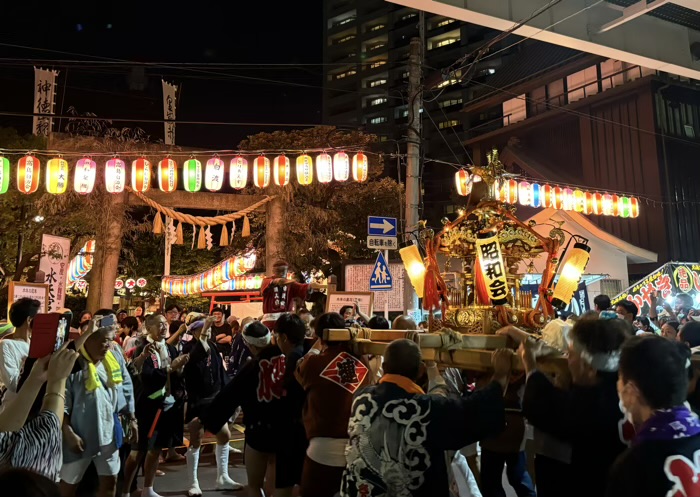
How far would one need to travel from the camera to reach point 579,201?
A: 18.4 meters

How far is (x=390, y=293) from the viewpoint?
42.5 feet

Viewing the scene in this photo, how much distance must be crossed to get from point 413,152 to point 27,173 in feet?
31.0

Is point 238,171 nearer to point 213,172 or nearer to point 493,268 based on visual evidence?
point 213,172

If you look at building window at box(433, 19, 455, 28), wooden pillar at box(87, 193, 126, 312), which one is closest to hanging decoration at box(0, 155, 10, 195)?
wooden pillar at box(87, 193, 126, 312)

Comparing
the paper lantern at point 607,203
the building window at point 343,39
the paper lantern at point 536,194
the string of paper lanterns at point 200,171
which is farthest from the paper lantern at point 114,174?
the building window at point 343,39

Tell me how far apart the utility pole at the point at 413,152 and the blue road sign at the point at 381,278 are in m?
1.31

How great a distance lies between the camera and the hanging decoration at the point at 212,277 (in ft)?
71.5

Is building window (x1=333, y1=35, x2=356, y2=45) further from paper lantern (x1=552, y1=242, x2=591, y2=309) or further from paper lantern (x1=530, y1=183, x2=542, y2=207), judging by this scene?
paper lantern (x1=552, y1=242, x2=591, y2=309)

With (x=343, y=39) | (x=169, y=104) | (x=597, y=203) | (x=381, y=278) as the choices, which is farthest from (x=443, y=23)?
(x=381, y=278)

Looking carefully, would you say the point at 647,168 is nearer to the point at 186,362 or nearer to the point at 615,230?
the point at 615,230

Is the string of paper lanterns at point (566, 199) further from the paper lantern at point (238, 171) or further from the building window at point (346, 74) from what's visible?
the building window at point (346, 74)

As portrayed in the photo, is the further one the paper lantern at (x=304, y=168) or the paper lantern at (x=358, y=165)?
the paper lantern at (x=304, y=168)

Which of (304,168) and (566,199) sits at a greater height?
(304,168)

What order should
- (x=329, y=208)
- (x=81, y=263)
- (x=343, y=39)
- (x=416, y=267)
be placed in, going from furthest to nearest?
(x=343, y=39) < (x=81, y=263) < (x=329, y=208) < (x=416, y=267)
